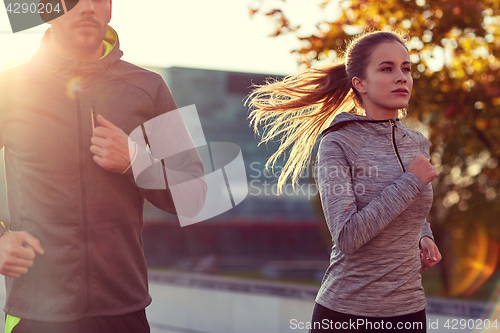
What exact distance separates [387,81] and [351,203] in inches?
24.3

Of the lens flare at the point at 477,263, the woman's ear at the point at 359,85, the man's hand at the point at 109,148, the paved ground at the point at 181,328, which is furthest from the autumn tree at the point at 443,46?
the lens flare at the point at 477,263

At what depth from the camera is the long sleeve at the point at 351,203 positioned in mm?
2244

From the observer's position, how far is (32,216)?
6.35 ft

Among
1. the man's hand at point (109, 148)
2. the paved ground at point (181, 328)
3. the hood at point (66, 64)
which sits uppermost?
the hood at point (66, 64)

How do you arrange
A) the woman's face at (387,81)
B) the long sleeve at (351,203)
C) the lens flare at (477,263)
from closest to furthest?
1. the long sleeve at (351,203)
2. the woman's face at (387,81)
3. the lens flare at (477,263)

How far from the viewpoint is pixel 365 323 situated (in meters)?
2.37

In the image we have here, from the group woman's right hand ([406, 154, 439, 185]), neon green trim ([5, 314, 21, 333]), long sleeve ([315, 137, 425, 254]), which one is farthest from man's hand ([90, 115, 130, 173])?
woman's right hand ([406, 154, 439, 185])

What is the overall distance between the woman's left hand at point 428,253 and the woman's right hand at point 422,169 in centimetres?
51

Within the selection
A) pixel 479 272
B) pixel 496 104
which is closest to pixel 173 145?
pixel 496 104

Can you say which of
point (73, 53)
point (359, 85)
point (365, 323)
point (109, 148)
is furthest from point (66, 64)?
point (365, 323)

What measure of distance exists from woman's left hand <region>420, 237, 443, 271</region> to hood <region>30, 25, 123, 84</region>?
1.67 meters

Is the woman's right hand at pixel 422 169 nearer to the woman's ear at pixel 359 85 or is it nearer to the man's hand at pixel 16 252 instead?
the woman's ear at pixel 359 85

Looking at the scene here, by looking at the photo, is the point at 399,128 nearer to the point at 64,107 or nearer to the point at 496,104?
the point at 64,107

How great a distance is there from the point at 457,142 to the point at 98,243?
13.9 metres
